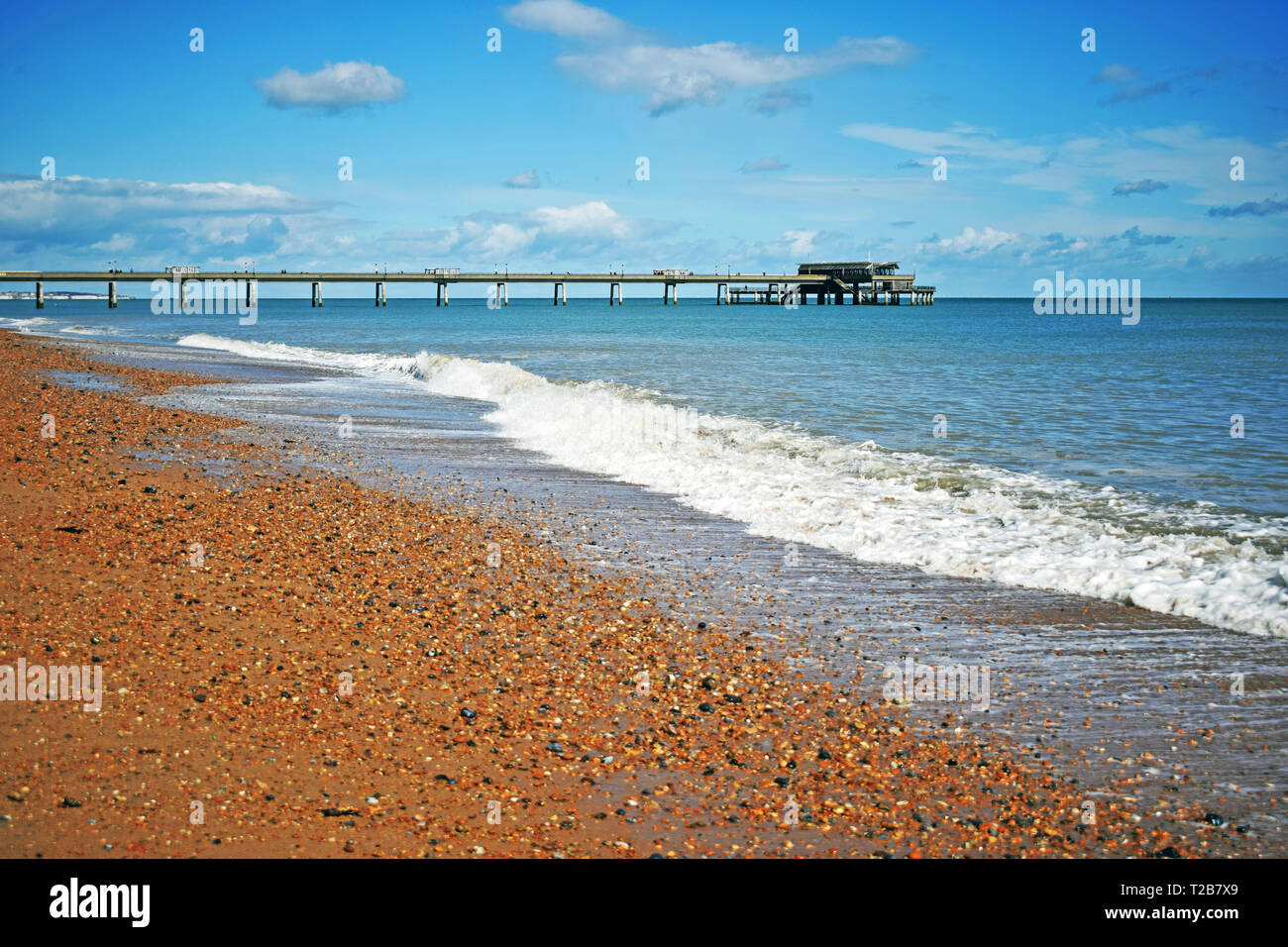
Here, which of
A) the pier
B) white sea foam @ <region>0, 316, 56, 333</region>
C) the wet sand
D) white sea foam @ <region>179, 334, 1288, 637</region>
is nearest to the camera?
the wet sand

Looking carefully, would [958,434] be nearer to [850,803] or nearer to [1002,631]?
[1002,631]

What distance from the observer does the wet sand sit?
4.86 meters

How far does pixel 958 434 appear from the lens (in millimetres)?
20328

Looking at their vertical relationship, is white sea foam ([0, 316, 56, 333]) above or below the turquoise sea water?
above

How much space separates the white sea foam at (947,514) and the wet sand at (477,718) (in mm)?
1128

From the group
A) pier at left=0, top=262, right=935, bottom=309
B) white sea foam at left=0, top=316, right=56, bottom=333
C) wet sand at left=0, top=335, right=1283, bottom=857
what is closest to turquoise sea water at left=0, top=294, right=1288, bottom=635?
wet sand at left=0, top=335, right=1283, bottom=857

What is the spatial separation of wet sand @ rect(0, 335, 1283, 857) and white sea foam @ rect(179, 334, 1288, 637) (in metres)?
1.13

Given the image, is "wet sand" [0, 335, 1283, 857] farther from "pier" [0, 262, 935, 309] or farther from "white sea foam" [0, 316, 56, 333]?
"pier" [0, 262, 935, 309]

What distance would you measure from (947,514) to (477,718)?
8209mm

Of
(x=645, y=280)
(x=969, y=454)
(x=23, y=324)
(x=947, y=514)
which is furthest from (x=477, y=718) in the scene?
(x=645, y=280)

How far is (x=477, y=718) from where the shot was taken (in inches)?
241

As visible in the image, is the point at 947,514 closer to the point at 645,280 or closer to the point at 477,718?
the point at 477,718
